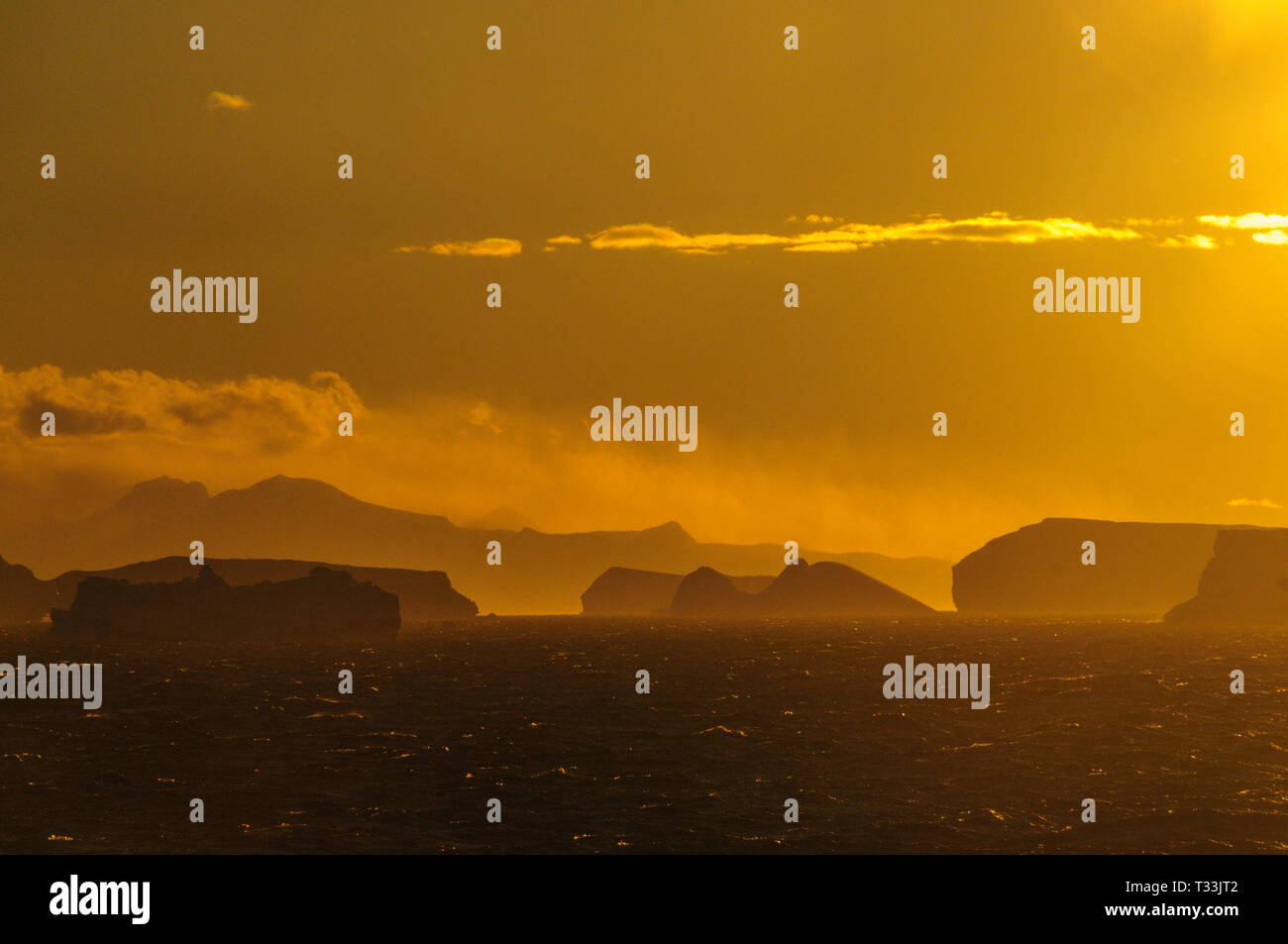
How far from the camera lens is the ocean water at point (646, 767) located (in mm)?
46438

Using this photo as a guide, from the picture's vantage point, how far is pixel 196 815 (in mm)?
49844

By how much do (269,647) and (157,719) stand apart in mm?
115472

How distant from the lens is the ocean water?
4644 centimetres

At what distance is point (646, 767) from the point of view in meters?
62.4
